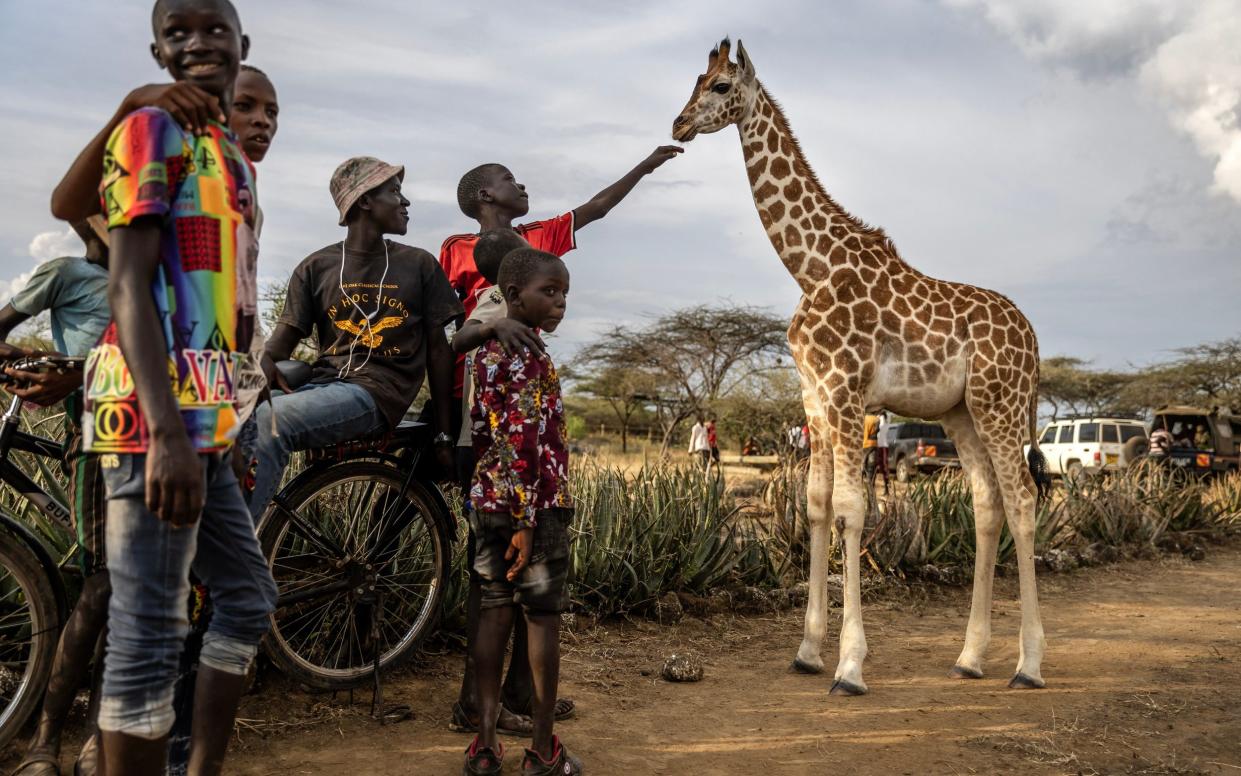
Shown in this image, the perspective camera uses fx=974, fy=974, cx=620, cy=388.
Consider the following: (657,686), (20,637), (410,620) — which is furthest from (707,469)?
(20,637)

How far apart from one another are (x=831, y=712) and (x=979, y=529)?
1.43 m

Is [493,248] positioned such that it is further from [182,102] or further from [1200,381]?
[1200,381]

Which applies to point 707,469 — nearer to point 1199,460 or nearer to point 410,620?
point 410,620

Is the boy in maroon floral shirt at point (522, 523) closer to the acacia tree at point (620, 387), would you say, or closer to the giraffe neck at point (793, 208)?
the giraffe neck at point (793, 208)

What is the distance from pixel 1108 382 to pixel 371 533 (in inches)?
1532

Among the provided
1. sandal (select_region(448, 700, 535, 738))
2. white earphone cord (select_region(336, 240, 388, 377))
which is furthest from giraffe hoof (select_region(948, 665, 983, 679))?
white earphone cord (select_region(336, 240, 388, 377))

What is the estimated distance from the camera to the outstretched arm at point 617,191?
441 centimetres

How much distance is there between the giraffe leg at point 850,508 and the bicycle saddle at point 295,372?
244 cm

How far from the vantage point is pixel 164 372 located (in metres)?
1.92

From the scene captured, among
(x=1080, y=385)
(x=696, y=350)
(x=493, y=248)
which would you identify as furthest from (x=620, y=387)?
(x=493, y=248)

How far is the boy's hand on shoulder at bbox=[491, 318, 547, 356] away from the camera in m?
3.18

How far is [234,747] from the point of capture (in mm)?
3508

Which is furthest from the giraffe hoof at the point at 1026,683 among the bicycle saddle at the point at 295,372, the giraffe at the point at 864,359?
the bicycle saddle at the point at 295,372

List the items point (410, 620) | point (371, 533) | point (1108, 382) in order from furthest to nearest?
point (1108, 382) < point (410, 620) < point (371, 533)
